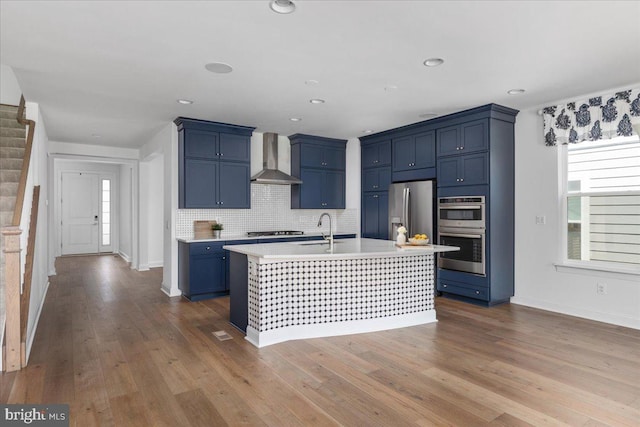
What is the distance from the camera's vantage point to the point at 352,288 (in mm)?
3865

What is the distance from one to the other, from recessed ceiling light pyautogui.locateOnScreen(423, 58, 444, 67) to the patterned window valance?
2.08 m

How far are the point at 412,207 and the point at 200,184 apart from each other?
3.11m

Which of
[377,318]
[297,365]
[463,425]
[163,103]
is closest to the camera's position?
[463,425]

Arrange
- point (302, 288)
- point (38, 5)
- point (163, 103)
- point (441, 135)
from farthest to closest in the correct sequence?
point (441, 135) < point (163, 103) < point (302, 288) < point (38, 5)

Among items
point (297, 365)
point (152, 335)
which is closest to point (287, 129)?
point (152, 335)

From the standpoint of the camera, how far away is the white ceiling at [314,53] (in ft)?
8.22

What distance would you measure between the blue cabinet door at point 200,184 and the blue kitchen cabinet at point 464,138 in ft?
10.7

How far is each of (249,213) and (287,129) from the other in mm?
1510

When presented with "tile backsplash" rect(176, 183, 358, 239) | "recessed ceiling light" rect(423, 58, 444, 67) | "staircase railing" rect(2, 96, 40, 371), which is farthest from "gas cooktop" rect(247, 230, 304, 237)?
"recessed ceiling light" rect(423, 58, 444, 67)

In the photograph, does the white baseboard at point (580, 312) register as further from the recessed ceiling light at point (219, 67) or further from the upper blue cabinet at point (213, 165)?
the recessed ceiling light at point (219, 67)

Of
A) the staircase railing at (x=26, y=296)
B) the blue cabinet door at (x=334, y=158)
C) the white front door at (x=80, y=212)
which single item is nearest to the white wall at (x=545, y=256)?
the blue cabinet door at (x=334, y=158)

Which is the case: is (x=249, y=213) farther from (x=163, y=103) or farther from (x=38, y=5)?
(x=38, y=5)

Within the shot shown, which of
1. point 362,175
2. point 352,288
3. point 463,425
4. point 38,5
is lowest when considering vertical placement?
point 463,425

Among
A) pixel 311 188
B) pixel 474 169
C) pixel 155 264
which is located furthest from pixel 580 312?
pixel 155 264
